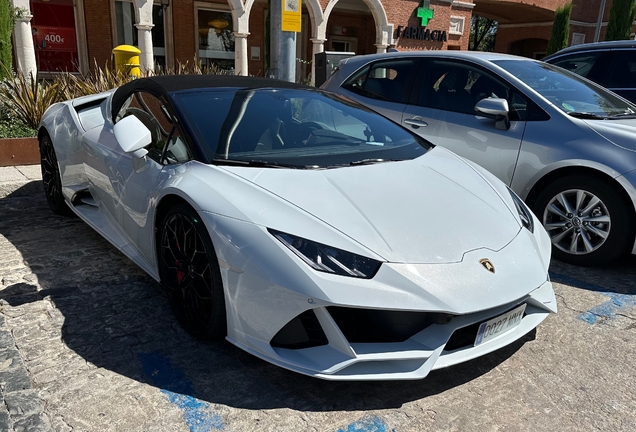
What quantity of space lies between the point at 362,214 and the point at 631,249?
7.81ft

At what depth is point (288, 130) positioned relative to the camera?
3180 mm

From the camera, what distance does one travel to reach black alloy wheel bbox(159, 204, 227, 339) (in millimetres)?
2432

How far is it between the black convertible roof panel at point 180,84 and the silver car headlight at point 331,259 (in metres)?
1.55

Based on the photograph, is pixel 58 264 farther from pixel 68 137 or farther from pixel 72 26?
pixel 72 26

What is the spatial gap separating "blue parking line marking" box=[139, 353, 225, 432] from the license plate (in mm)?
1131

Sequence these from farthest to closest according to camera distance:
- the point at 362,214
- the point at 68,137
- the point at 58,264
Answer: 1. the point at 68,137
2. the point at 58,264
3. the point at 362,214

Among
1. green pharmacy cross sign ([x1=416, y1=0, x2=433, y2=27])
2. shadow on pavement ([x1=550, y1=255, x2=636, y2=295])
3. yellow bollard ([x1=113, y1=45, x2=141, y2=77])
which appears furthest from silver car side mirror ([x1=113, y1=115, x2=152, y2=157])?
green pharmacy cross sign ([x1=416, y1=0, x2=433, y2=27])

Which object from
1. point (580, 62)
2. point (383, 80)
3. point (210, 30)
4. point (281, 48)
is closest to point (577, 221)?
point (383, 80)

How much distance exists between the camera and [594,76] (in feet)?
21.4

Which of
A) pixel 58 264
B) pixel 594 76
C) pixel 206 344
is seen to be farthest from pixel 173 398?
pixel 594 76

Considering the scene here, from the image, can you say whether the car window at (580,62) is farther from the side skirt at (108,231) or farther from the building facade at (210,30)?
the building facade at (210,30)

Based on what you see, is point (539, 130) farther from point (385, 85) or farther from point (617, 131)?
point (385, 85)

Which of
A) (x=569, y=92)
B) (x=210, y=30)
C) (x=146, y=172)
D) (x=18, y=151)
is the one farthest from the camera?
(x=210, y=30)

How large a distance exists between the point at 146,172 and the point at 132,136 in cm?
21
